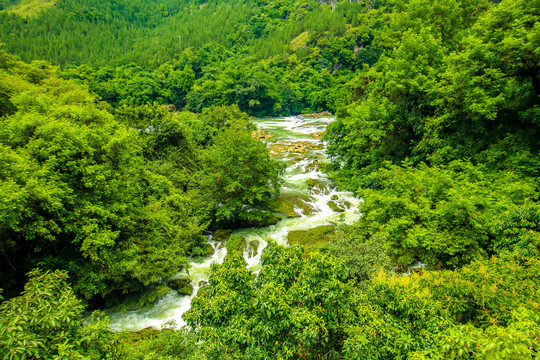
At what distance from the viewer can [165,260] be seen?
13188mm

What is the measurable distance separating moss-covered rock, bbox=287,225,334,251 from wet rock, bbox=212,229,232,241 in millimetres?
4223

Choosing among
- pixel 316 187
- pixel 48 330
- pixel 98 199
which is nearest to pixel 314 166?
pixel 316 187

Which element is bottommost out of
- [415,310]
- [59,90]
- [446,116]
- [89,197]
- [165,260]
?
[165,260]

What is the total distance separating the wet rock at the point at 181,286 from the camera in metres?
13.5

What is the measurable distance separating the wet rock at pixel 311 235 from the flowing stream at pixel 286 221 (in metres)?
0.54

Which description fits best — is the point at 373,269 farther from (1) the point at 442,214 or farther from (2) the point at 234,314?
(2) the point at 234,314

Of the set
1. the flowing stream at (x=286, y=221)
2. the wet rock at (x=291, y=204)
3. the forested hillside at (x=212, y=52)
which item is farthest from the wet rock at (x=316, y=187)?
the forested hillside at (x=212, y=52)

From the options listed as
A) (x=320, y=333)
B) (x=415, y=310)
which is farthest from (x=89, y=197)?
(x=415, y=310)

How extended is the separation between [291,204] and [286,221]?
2.18 metres

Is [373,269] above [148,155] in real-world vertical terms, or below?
below

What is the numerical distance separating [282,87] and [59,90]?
58.7 meters

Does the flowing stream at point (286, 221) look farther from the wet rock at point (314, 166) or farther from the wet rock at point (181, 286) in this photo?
A: the wet rock at point (181, 286)

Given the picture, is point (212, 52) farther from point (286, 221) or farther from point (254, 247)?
point (254, 247)

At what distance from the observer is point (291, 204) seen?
2134 cm
